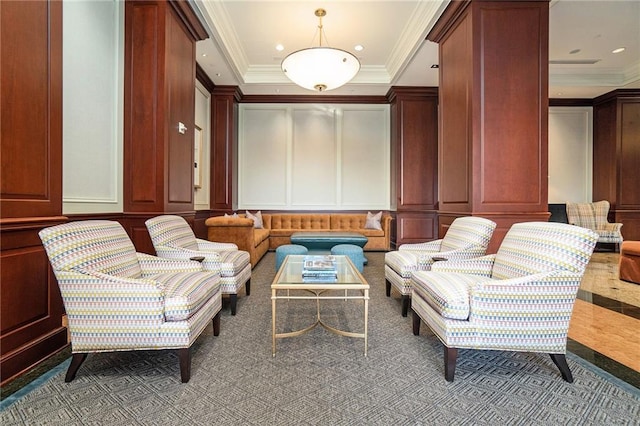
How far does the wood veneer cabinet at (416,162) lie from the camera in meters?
6.41

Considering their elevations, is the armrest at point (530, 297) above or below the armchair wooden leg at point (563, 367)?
above

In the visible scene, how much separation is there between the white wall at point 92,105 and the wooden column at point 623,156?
28.7ft

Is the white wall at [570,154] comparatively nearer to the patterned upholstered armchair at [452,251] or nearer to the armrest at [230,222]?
the patterned upholstered armchair at [452,251]

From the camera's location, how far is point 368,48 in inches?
208

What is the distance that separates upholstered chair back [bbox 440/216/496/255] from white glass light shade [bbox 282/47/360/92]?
241cm

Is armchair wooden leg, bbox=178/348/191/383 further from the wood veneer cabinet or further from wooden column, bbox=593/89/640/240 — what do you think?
wooden column, bbox=593/89/640/240

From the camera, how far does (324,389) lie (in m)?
1.70

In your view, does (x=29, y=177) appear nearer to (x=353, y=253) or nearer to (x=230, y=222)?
(x=230, y=222)

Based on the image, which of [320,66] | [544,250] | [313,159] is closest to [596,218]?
[313,159]

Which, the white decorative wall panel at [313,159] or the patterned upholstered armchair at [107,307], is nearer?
the patterned upholstered armchair at [107,307]

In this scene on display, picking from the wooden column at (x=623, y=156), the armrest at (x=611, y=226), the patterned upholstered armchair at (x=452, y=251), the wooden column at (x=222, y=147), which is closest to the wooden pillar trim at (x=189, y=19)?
the wooden column at (x=222, y=147)

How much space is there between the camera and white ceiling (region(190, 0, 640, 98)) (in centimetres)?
409

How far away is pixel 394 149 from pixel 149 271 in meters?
5.50

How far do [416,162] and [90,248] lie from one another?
5.85 metres
